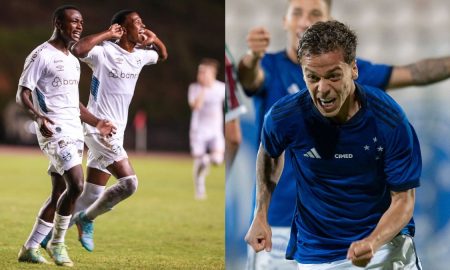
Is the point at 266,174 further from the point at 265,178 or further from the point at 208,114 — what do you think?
the point at 208,114

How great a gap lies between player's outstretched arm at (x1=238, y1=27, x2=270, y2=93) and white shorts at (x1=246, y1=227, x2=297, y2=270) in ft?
2.62

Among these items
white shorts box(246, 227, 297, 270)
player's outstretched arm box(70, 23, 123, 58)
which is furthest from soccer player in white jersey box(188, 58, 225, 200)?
player's outstretched arm box(70, 23, 123, 58)

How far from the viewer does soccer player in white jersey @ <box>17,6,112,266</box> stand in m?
3.68

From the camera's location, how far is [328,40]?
280 centimetres

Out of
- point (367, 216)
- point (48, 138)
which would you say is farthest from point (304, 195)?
point (48, 138)

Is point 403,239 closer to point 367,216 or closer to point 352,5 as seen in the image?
point 367,216

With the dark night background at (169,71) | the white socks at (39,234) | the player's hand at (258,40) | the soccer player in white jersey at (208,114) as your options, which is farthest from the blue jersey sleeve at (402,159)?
the soccer player in white jersey at (208,114)

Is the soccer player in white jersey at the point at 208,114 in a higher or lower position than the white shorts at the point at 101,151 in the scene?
lower

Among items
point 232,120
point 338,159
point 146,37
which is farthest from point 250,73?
point 338,159

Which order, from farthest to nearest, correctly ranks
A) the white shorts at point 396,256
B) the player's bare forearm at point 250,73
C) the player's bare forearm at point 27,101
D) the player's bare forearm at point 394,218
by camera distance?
the player's bare forearm at point 250,73 < the player's bare forearm at point 27,101 < the white shorts at point 396,256 < the player's bare forearm at point 394,218

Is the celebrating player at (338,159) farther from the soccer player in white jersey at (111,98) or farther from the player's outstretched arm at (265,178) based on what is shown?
the soccer player in white jersey at (111,98)

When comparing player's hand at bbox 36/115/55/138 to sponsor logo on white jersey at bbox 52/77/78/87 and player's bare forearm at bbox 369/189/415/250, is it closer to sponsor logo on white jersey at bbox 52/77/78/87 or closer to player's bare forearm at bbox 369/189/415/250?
sponsor logo on white jersey at bbox 52/77/78/87

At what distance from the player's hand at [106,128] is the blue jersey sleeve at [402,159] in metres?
1.54

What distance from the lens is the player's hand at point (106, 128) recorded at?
12.7 ft
